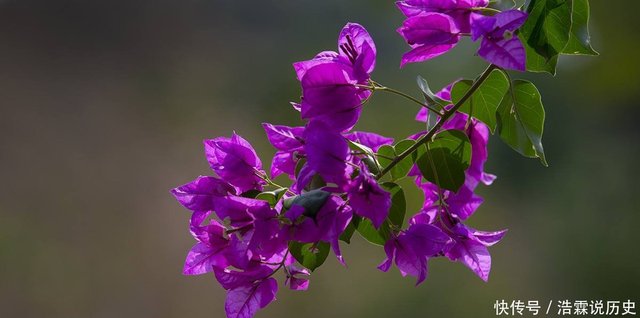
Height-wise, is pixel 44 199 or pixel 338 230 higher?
pixel 338 230

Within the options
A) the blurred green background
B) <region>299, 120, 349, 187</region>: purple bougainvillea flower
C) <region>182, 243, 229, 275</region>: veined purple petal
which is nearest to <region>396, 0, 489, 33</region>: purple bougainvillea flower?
<region>299, 120, 349, 187</region>: purple bougainvillea flower

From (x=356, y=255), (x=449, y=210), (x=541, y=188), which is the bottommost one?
A: (x=541, y=188)

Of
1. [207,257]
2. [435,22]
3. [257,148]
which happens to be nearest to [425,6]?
[435,22]

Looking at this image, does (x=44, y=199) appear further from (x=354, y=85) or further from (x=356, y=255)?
(x=354, y=85)

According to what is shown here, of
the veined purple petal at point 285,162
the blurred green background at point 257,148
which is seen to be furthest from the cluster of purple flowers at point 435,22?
the blurred green background at point 257,148

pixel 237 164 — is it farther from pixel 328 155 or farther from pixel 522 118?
pixel 522 118

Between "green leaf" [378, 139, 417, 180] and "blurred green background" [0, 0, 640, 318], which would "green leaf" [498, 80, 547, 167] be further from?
"blurred green background" [0, 0, 640, 318]

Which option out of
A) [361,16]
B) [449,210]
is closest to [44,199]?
[361,16]
